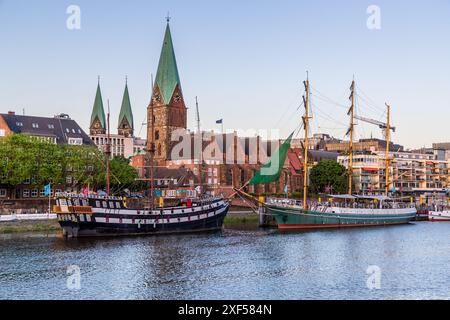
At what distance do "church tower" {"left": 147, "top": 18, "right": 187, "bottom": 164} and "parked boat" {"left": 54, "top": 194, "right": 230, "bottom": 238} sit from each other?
219ft

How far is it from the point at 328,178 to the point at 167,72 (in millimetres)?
45521

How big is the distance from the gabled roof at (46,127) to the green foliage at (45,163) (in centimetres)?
2443

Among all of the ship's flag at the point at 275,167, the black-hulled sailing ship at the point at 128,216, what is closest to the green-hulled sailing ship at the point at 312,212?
the ship's flag at the point at 275,167

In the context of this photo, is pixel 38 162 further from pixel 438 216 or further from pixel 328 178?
pixel 438 216

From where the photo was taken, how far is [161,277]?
43.9 m

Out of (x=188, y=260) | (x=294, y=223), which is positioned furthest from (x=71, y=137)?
(x=188, y=260)

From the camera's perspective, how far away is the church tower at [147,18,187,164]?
147m

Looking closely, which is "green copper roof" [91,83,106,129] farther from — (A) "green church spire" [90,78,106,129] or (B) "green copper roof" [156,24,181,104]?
(B) "green copper roof" [156,24,181,104]

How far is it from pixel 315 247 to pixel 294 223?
23.0 m

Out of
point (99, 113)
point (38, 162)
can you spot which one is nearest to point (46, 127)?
point (38, 162)

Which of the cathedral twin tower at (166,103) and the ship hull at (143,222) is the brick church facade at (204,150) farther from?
the ship hull at (143,222)

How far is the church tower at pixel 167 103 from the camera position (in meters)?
147

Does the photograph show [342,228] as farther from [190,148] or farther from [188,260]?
[190,148]

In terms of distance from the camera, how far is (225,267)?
4778cm
